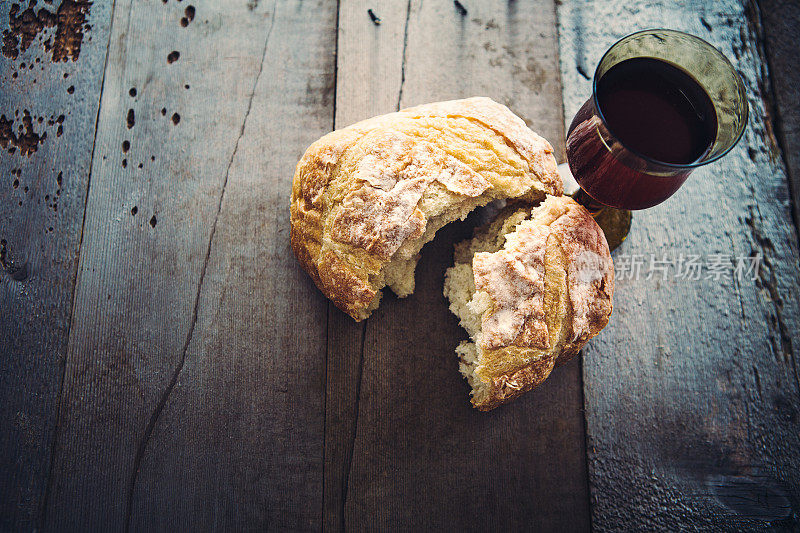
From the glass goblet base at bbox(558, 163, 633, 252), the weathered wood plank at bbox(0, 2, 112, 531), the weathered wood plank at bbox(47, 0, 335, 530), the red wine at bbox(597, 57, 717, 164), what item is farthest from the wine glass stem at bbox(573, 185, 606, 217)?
the weathered wood plank at bbox(0, 2, 112, 531)

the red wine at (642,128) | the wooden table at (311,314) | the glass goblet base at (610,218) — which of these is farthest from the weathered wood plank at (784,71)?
the red wine at (642,128)

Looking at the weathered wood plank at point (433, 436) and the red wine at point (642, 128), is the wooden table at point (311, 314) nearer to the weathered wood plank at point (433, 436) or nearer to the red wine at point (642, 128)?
the weathered wood plank at point (433, 436)

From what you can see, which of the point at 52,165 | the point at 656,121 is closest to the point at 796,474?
the point at 656,121

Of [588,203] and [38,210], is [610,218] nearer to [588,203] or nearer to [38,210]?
[588,203]

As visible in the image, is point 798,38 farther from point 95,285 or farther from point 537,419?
point 95,285

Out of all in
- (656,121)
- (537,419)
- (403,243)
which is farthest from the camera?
(537,419)

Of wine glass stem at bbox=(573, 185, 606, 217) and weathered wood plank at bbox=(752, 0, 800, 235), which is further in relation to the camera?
weathered wood plank at bbox=(752, 0, 800, 235)

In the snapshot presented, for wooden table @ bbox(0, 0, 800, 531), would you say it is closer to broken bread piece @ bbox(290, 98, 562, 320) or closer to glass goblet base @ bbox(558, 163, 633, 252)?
→ glass goblet base @ bbox(558, 163, 633, 252)
